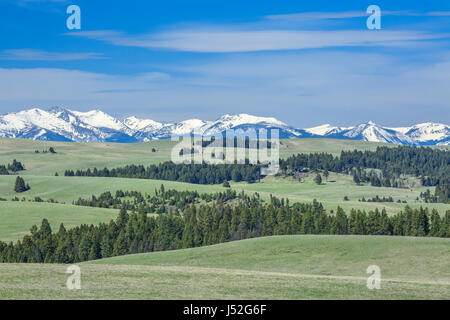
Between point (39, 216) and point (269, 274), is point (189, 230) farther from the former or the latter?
point (269, 274)

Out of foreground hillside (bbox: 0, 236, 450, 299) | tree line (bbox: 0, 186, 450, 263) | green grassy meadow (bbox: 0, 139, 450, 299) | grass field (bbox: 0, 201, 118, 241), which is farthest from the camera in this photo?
grass field (bbox: 0, 201, 118, 241)

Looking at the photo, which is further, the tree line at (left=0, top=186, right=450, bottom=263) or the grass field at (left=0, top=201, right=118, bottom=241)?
the grass field at (left=0, top=201, right=118, bottom=241)

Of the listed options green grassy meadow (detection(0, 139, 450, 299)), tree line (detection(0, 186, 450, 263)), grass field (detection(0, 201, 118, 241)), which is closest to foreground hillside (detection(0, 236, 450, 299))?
green grassy meadow (detection(0, 139, 450, 299))

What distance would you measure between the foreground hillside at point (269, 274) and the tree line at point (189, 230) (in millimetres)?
45277

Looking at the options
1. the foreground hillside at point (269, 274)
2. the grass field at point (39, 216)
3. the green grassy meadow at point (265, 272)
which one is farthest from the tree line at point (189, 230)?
the foreground hillside at point (269, 274)

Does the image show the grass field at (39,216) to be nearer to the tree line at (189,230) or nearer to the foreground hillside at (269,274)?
the tree line at (189,230)

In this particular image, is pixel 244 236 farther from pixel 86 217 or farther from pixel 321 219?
pixel 86 217

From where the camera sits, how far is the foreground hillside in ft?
120

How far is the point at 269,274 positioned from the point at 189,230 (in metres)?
88.5

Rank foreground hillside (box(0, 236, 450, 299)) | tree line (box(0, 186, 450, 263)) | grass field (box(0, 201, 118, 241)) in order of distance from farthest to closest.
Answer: grass field (box(0, 201, 118, 241)) < tree line (box(0, 186, 450, 263)) < foreground hillside (box(0, 236, 450, 299))

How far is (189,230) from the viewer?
450 feet

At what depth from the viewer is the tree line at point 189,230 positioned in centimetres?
12331

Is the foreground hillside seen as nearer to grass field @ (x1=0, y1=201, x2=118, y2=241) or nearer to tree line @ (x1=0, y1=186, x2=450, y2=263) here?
tree line @ (x1=0, y1=186, x2=450, y2=263)

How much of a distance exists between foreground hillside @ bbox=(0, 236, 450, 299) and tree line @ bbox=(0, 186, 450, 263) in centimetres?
4528
